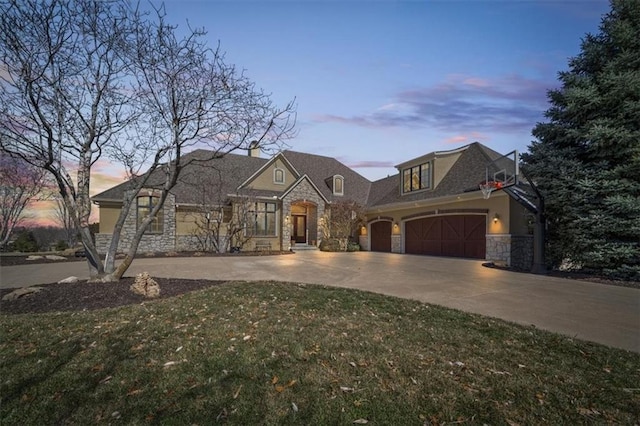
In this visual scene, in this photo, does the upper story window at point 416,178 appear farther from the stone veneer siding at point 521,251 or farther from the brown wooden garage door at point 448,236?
the stone veneer siding at point 521,251

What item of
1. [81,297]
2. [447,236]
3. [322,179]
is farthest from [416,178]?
[81,297]

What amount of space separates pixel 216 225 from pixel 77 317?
43.8 ft

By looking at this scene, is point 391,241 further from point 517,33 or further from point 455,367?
point 455,367

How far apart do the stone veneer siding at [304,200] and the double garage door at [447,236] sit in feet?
16.0

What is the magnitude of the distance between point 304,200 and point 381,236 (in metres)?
5.87

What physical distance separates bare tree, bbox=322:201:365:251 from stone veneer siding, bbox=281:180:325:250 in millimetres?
482

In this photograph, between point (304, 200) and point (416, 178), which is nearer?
point (416, 178)

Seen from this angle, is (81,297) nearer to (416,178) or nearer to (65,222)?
(416,178)

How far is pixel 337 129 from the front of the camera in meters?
13.1

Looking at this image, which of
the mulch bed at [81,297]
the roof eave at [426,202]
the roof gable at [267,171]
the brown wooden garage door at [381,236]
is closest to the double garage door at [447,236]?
A: the brown wooden garage door at [381,236]

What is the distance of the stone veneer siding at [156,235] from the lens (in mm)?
16766

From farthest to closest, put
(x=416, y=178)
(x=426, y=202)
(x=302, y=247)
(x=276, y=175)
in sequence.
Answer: (x=276, y=175)
(x=302, y=247)
(x=416, y=178)
(x=426, y=202)

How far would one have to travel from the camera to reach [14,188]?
1565 centimetres

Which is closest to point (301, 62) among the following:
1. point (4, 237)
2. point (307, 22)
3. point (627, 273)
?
point (307, 22)
